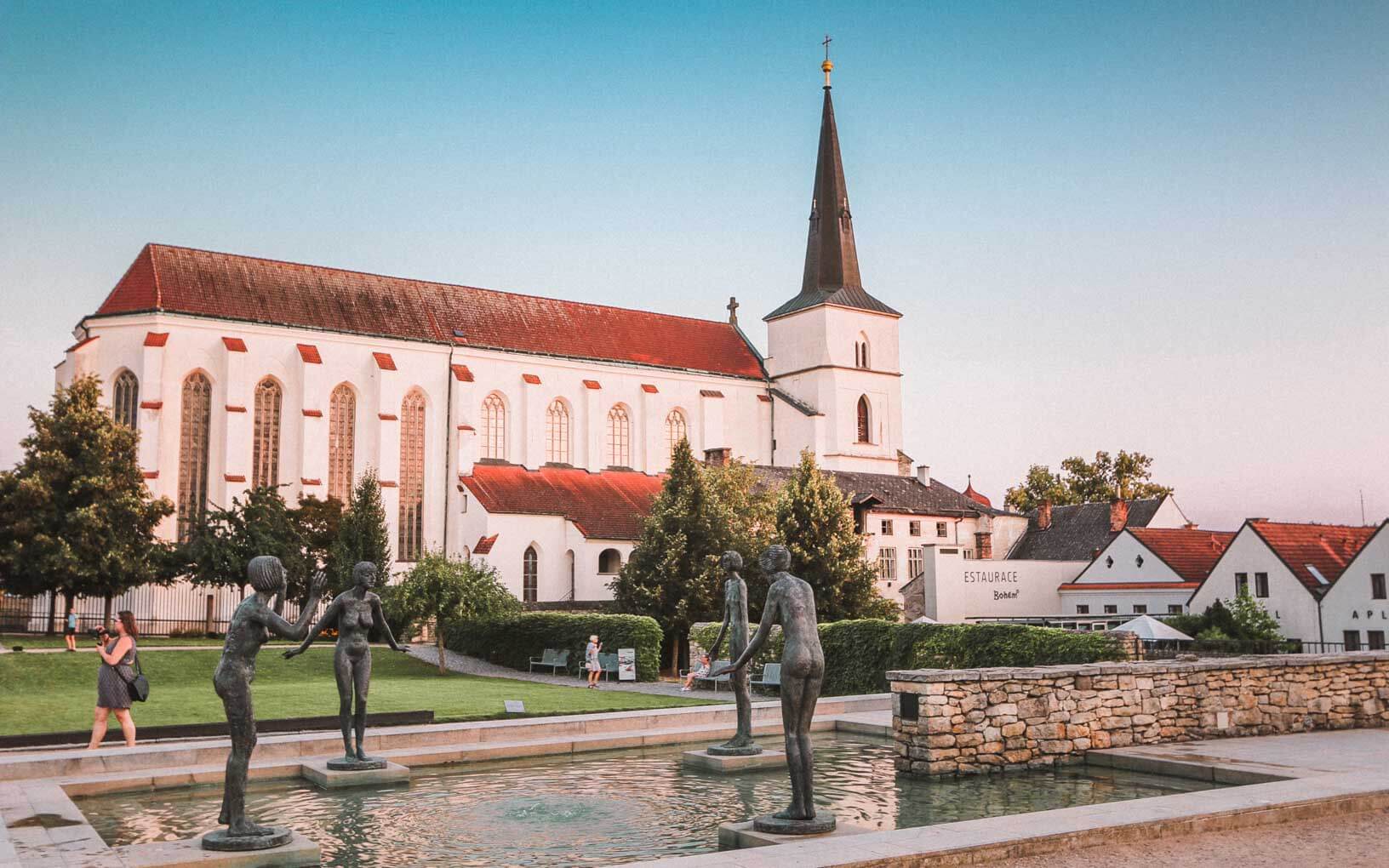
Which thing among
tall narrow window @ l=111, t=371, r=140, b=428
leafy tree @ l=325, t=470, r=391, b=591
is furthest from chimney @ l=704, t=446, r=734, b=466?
tall narrow window @ l=111, t=371, r=140, b=428

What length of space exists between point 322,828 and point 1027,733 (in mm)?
7860

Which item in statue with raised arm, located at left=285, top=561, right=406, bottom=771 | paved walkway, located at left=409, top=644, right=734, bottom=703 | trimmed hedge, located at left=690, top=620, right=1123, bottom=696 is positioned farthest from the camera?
paved walkway, located at left=409, top=644, right=734, bottom=703

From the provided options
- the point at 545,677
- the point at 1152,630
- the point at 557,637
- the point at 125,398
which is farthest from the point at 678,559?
the point at 125,398

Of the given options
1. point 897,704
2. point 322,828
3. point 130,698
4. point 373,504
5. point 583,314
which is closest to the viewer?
point 322,828

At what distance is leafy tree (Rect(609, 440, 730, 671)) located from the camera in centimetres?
3906

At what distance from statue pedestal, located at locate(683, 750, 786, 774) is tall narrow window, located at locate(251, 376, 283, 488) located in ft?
142

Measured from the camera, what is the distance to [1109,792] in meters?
11.6

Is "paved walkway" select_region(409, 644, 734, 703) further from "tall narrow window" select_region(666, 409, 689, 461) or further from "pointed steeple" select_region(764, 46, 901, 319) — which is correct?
"pointed steeple" select_region(764, 46, 901, 319)

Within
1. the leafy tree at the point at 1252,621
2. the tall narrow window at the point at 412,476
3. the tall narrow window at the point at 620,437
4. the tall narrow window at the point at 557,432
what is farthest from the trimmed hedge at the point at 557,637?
the tall narrow window at the point at 620,437

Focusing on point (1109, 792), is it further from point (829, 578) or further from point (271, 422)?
point (271, 422)

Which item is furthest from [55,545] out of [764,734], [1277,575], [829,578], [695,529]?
[1277,575]

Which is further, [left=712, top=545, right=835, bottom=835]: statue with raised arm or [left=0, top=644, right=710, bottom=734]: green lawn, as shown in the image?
[left=0, top=644, right=710, bottom=734]: green lawn

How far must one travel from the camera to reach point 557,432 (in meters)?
62.1

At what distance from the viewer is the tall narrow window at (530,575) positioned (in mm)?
51906
